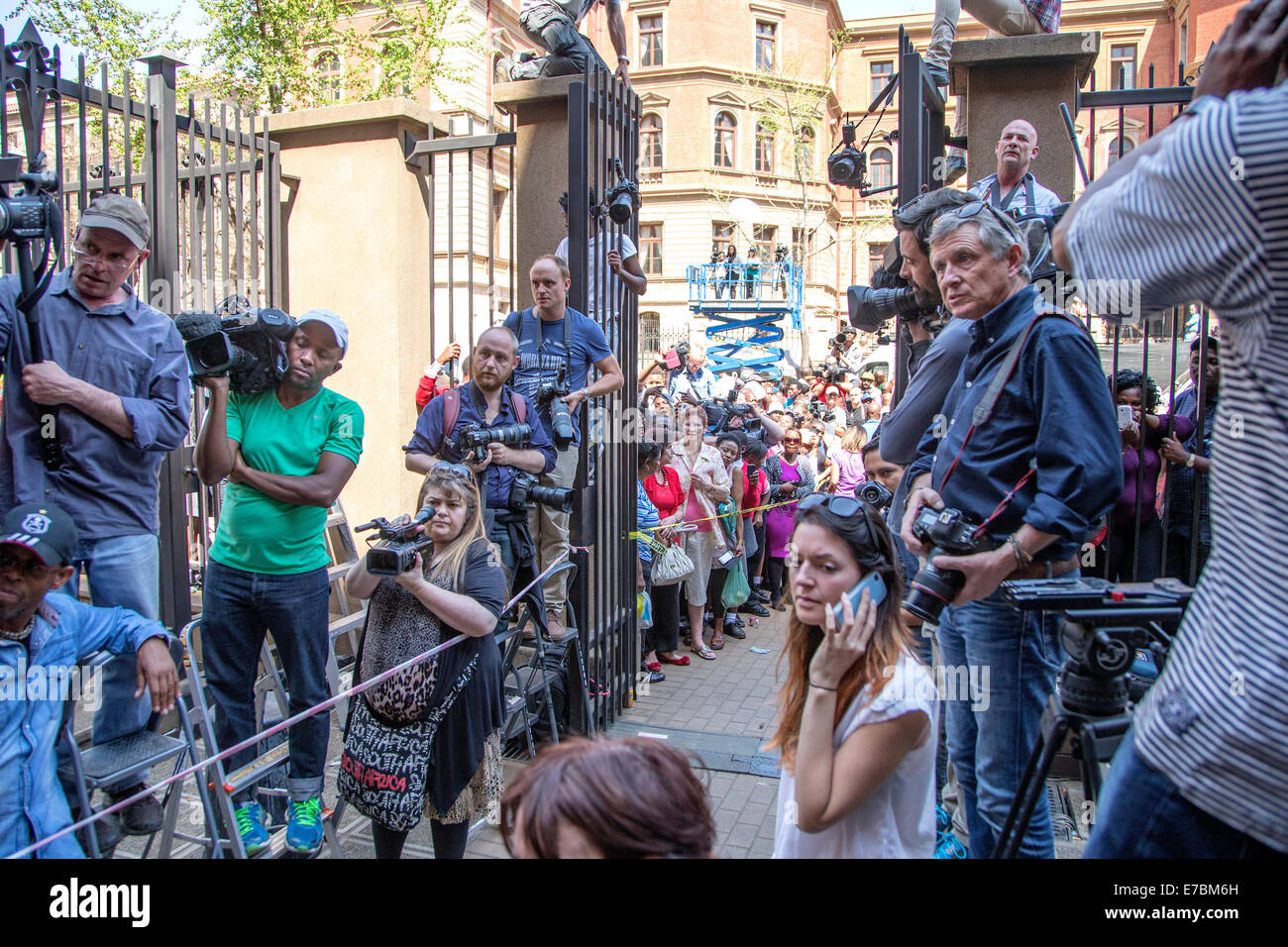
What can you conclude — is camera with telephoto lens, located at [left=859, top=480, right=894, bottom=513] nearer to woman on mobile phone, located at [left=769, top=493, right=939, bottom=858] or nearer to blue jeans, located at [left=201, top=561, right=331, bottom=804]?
woman on mobile phone, located at [left=769, top=493, right=939, bottom=858]

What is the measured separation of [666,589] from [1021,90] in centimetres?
413

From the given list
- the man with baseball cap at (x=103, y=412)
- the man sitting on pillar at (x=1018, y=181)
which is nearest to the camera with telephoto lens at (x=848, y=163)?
the man sitting on pillar at (x=1018, y=181)

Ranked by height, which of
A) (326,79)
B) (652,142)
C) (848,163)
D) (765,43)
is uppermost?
(765,43)

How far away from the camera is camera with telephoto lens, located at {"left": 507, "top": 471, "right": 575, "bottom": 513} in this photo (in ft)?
15.2

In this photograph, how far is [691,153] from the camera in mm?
41875

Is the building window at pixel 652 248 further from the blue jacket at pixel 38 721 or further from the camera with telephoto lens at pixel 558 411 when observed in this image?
the blue jacket at pixel 38 721

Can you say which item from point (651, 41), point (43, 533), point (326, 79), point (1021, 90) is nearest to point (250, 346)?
point (43, 533)

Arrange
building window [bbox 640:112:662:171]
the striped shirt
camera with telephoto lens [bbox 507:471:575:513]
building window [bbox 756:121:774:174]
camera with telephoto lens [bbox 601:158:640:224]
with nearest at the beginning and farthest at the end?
the striped shirt → camera with telephoto lens [bbox 507:471:575:513] → camera with telephoto lens [bbox 601:158:640:224] → building window [bbox 756:121:774:174] → building window [bbox 640:112:662:171]

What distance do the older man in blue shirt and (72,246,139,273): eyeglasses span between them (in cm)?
302

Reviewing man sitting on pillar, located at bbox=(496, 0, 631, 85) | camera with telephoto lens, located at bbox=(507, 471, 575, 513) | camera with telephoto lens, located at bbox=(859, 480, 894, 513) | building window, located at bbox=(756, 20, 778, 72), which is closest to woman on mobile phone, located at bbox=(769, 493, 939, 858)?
camera with telephoto lens, located at bbox=(859, 480, 894, 513)

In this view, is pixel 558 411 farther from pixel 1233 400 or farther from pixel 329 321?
pixel 1233 400

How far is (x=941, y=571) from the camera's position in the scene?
261cm
